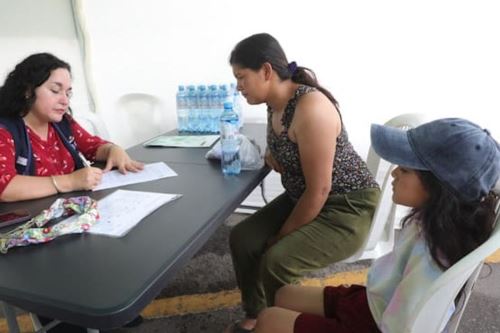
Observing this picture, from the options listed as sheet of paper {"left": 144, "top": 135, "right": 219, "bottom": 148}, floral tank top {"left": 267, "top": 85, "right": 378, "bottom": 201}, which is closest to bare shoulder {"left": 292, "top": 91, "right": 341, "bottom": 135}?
floral tank top {"left": 267, "top": 85, "right": 378, "bottom": 201}

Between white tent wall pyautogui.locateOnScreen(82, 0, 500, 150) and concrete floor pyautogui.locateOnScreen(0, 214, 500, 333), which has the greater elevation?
white tent wall pyautogui.locateOnScreen(82, 0, 500, 150)

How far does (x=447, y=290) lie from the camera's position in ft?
2.27

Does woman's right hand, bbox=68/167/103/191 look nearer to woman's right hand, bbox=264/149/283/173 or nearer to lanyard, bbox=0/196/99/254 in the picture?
lanyard, bbox=0/196/99/254

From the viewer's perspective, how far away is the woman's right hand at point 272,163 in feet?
4.72

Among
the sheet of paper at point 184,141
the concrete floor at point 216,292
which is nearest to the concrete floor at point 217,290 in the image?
the concrete floor at point 216,292

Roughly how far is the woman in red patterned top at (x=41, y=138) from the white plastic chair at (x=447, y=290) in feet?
3.41

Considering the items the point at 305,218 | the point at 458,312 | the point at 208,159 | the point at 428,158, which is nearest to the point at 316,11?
the point at 208,159

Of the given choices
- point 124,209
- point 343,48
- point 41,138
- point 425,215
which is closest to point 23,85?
point 41,138

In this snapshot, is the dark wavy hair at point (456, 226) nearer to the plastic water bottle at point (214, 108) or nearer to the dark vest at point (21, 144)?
the dark vest at point (21, 144)

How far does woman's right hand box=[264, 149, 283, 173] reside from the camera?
1439 mm

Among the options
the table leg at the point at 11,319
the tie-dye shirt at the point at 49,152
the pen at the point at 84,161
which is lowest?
the table leg at the point at 11,319

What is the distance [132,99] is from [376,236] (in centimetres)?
200

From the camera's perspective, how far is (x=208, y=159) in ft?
5.06

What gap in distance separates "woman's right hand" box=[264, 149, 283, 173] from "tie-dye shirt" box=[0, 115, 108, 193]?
2.47 feet
